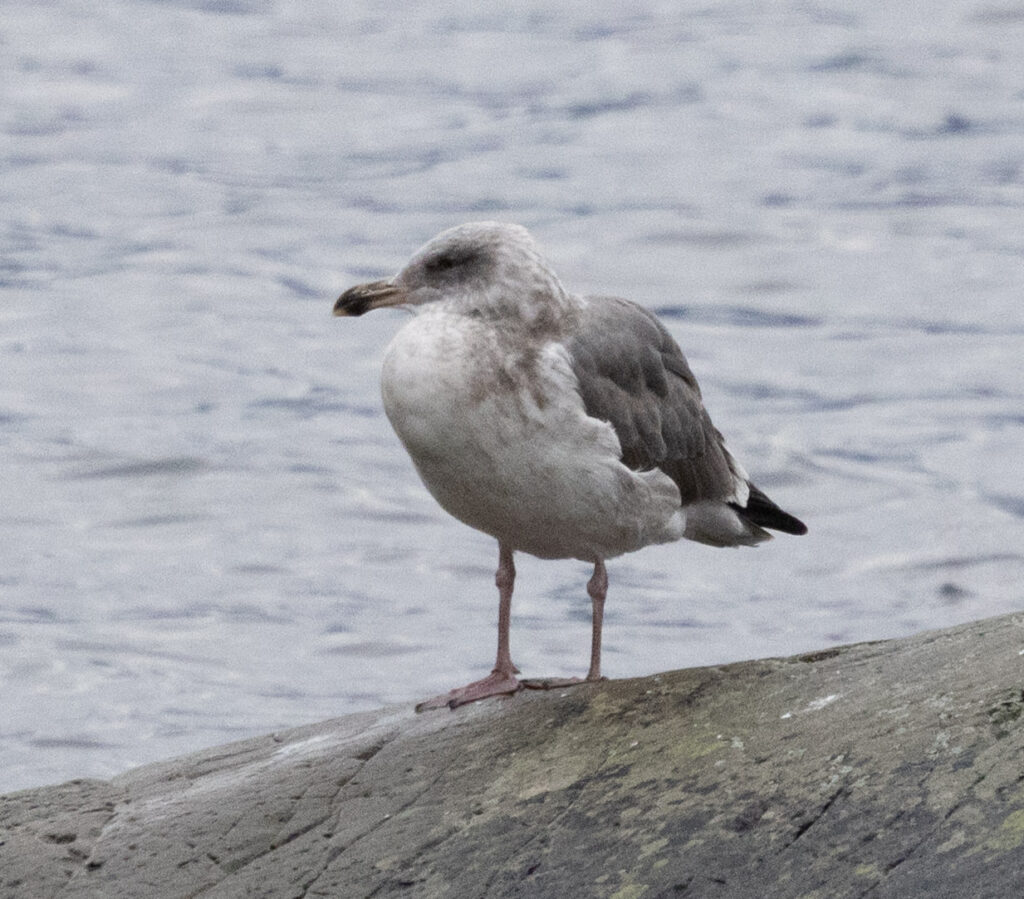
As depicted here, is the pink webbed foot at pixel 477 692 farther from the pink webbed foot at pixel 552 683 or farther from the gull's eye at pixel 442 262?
the gull's eye at pixel 442 262

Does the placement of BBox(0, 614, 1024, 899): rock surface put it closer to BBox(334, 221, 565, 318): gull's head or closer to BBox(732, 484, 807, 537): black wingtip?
BBox(334, 221, 565, 318): gull's head

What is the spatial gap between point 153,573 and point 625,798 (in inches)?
354

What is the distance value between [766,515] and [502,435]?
177cm

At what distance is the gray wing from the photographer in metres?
6.33

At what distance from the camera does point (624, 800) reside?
495cm

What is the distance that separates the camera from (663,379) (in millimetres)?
6684

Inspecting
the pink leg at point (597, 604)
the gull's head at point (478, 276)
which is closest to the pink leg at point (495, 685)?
the pink leg at point (597, 604)

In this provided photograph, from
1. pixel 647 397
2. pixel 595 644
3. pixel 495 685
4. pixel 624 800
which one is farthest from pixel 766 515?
pixel 624 800

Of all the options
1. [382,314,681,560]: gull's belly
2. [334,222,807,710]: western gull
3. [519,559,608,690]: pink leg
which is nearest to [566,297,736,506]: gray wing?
[334,222,807,710]: western gull

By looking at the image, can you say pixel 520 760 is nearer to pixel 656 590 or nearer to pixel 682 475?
pixel 682 475

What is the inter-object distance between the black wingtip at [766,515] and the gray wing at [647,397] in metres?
0.28

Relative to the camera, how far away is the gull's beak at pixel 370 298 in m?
6.30

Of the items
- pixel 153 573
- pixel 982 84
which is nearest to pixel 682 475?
pixel 153 573

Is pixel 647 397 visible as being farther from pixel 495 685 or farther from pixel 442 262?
pixel 495 685
